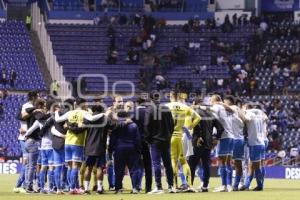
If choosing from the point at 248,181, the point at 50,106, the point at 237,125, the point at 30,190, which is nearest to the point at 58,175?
the point at 30,190

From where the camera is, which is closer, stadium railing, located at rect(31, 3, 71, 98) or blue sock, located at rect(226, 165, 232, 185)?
blue sock, located at rect(226, 165, 232, 185)

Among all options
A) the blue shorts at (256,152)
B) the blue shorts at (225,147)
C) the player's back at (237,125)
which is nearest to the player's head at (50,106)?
the blue shorts at (225,147)

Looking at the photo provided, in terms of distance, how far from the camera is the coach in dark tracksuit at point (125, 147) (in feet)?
80.3

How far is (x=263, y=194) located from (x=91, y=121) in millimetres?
4412

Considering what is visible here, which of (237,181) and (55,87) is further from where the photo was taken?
(55,87)

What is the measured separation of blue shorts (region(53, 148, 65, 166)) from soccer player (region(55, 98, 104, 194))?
1.18 feet

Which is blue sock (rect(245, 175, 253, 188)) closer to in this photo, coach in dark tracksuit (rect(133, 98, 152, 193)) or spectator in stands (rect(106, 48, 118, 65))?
coach in dark tracksuit (rect(133, 98, 152, 193))

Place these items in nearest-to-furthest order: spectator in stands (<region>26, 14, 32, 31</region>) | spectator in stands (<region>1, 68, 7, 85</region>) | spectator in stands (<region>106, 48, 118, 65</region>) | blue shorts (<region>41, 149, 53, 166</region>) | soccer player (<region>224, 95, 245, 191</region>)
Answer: blue shorts (<region>41, 149, 53, 166</region>), soccer player (<region>224, 95, 245, 191</region>), spectator in stands (<region>1, 68, 7, 85</region>), spectator in stands (<region>106, 48, 118, 65</region>), spectator in stands (<region>26, 14, 32, 31</region>)

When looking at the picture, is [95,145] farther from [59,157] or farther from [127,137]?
[59,157]

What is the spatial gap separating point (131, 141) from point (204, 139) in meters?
2.23

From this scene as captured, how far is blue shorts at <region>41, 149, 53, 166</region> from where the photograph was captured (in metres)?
25.4

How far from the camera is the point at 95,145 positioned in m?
24.6

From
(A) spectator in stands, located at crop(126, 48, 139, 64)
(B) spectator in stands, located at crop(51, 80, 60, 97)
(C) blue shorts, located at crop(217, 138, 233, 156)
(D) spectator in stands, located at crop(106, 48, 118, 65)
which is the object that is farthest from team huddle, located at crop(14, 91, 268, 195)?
(A) spectator in stands, located at crop(126, 48, 139, 64)

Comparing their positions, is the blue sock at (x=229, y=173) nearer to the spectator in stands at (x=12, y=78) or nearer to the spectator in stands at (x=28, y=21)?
the spectator in stands at (x=12, y=78)
